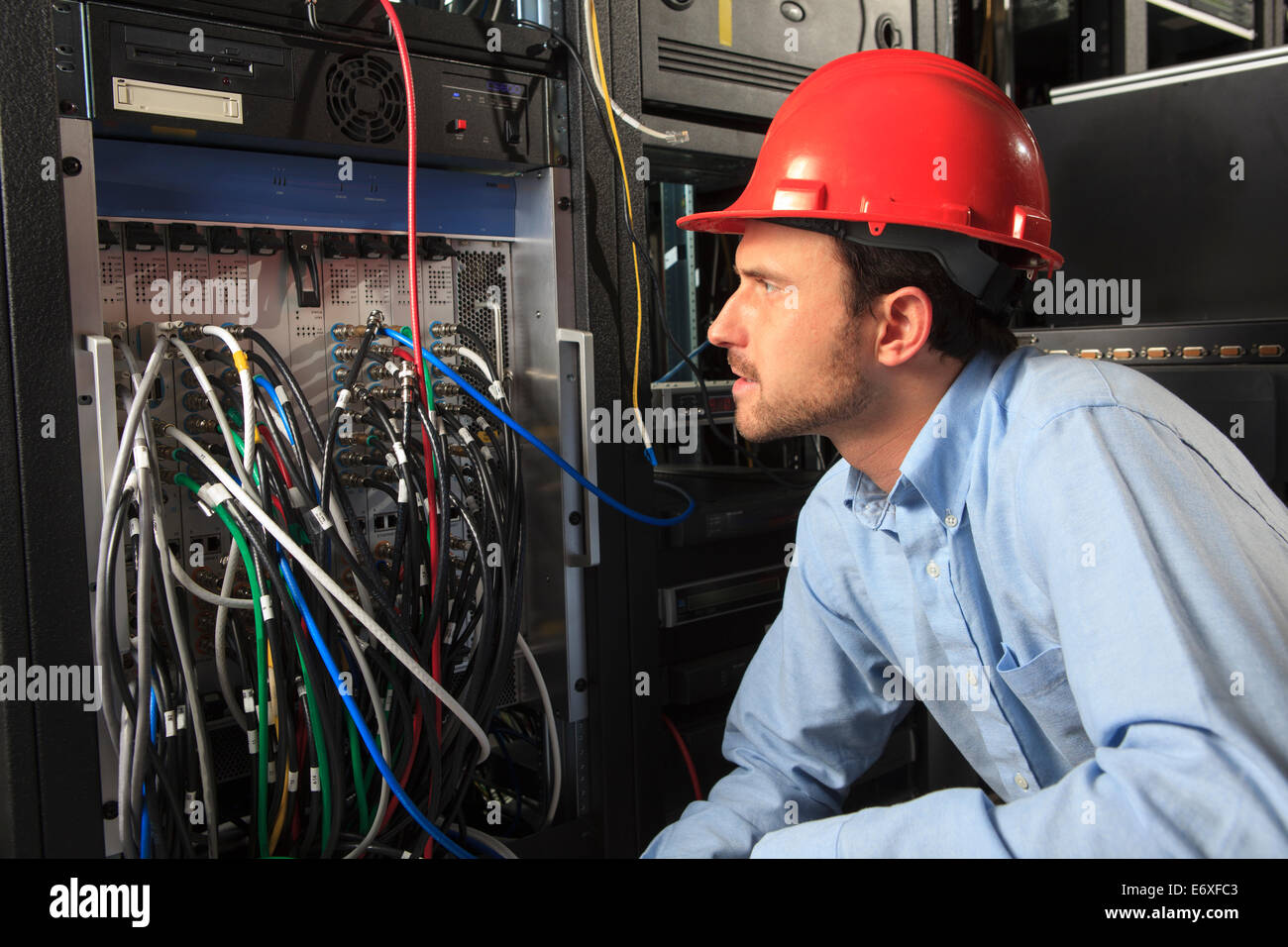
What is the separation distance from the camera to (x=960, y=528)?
1095mm

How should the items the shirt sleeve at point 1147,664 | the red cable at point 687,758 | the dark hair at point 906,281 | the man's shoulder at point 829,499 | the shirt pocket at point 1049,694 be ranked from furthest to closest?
the red cable at point 687,758 < the man's shoulder at point 829,499 < the dark hair at point 906,281 < the shirt pocket at point 1049,694 < the shirt sleeve at point 1147,664

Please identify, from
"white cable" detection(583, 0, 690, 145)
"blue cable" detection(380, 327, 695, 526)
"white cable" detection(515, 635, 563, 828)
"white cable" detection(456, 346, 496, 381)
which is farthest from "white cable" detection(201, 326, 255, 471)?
"white cable" detection(583, 0, 690, 145)

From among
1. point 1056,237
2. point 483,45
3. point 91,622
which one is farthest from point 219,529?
point 1056,237

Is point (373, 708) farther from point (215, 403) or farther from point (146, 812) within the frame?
point (215, 403)

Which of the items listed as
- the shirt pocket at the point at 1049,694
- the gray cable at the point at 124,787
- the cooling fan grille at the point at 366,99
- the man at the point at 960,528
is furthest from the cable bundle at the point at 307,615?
the shirt pocket at the point at 1049,694

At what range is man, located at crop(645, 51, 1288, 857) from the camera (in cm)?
76

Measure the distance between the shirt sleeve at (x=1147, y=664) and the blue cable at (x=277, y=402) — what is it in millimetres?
A: 746

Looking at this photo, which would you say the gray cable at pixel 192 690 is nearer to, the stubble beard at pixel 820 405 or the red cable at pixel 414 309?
the red cable at pixel 414 309

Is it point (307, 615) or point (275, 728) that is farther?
point (275, 728)

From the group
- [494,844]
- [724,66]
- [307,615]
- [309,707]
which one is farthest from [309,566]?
[724,66]

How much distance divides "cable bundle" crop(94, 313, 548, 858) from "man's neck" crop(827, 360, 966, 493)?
1.56 ft

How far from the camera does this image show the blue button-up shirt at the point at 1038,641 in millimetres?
723

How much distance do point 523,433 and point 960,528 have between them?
22.9 inches

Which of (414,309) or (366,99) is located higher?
(366,99)
